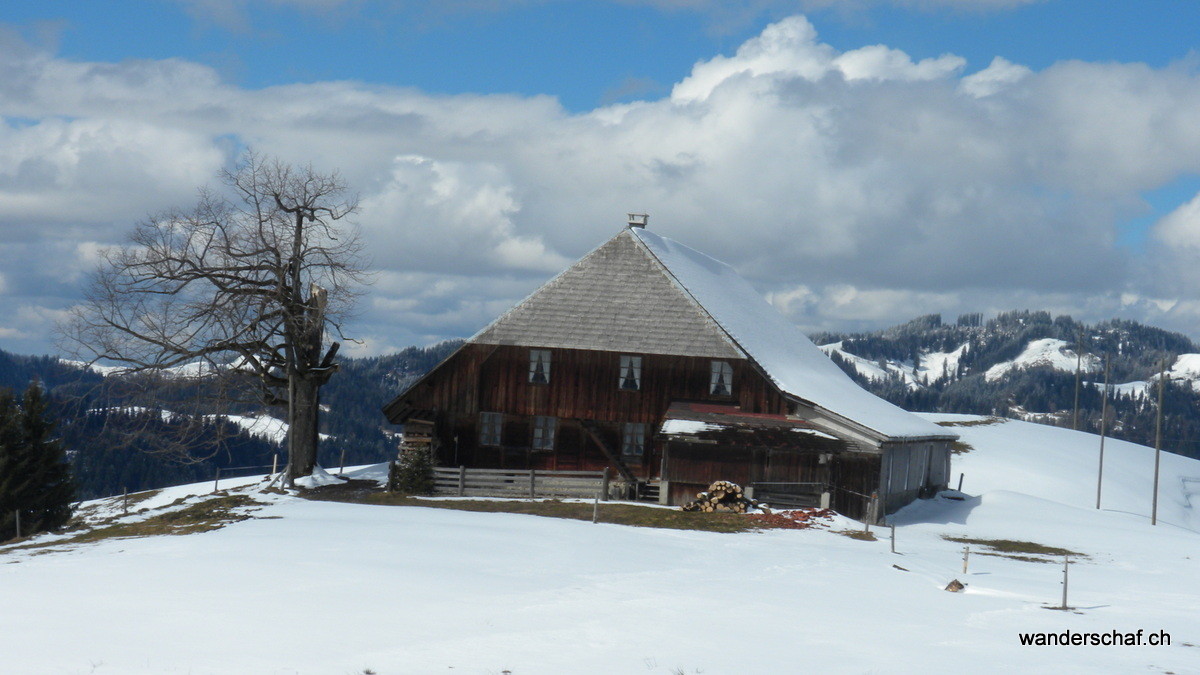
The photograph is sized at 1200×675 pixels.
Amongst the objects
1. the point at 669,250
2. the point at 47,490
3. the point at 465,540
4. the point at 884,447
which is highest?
the point at 669,250

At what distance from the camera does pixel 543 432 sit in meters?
37.5

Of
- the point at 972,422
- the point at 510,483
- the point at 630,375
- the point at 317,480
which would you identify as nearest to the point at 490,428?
the point at 510,483

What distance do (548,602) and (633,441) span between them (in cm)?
1959

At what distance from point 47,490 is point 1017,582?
39999 millimetres

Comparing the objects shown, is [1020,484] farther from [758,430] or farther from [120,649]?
[120,649]

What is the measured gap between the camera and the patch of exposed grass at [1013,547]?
29714mm

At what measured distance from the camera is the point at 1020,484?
57.1 metres

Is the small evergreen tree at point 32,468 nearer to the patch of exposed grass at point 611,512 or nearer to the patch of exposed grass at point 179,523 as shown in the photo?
the patch of exposed grass at point 179,523

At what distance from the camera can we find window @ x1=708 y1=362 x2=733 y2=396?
3656 cm

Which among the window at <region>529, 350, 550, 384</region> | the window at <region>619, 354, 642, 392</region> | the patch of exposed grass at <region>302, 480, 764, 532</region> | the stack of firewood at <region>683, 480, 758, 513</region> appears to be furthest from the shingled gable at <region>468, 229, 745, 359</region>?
the patch of exposed grass at <region>302, 480, 764, 532</region>

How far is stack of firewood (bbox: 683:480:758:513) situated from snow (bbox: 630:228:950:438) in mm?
4876

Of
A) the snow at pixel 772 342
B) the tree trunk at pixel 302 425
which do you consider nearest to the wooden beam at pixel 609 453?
the snow at pixel 772 342

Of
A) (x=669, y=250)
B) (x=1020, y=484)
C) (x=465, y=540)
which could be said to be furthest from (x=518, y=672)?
(x=1020, y=484)

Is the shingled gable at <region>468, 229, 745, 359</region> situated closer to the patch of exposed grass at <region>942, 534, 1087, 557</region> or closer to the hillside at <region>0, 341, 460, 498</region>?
the patch of exposed grass at <region>942, 534, 1087, 557</region>
